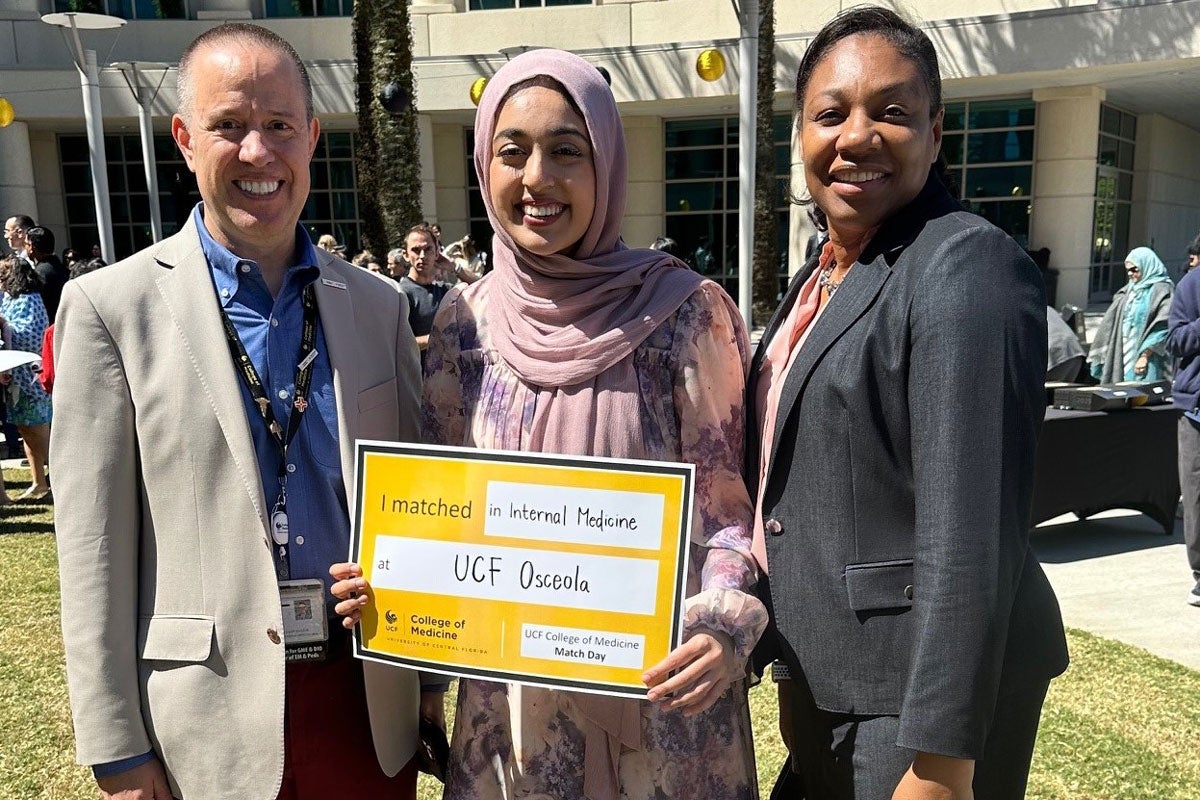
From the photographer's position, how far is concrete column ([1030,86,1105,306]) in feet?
52.8

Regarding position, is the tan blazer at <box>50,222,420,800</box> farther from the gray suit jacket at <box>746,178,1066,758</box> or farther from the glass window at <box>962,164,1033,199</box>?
the glass window at <box>962,164,1033,199</box>

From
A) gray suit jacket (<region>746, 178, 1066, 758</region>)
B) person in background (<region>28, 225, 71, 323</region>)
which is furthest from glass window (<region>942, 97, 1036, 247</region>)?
gray suit jacket (<region>746, 178, 1066, 758</region>)

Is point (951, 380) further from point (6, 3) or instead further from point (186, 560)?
point (6, 3)

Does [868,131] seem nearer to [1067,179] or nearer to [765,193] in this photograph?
[765,193]

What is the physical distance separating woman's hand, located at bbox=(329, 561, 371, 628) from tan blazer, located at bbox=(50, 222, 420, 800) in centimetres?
14

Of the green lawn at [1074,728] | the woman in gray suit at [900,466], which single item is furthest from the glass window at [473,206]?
the woman in gray suit at [900,466]

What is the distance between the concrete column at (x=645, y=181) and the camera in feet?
62.3

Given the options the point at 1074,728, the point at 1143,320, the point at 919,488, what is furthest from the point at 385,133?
the point at 919,488

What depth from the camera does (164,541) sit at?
1901 millimetres

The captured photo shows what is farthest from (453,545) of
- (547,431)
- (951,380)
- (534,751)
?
(951,380)

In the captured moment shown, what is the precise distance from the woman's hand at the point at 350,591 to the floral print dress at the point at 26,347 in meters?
7.54

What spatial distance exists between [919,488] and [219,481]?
1386 mm

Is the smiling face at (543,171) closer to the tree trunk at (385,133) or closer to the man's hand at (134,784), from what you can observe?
the man's hand at (134,784)

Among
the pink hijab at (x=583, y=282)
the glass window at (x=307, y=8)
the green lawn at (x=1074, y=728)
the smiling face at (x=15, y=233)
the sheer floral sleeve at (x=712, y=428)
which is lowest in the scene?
the green lawn at (x=1074, y=728)
